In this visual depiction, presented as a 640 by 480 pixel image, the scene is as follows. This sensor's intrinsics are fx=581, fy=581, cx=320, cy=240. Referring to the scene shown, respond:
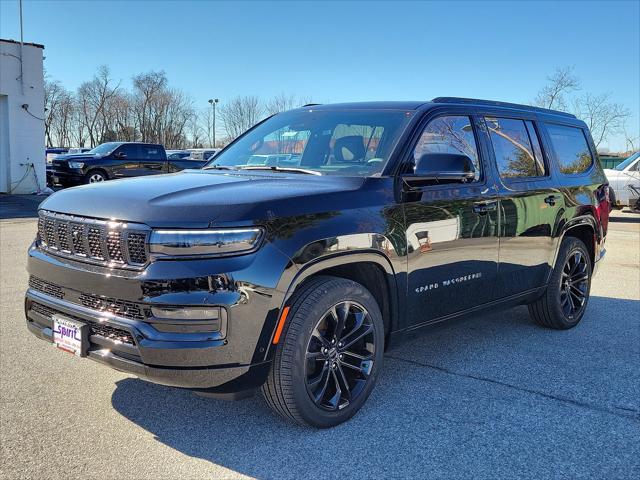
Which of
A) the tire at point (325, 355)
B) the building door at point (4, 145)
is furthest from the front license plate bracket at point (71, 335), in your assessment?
Answer: the building door at point (4, 145)

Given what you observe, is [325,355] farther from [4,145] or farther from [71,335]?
[4,145]

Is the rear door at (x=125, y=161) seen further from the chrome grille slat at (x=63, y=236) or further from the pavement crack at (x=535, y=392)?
the chrome grille slat at (x=63, y=236)

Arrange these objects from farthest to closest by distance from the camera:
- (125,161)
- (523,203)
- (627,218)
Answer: (125,161)
(627,218)
(523,203)

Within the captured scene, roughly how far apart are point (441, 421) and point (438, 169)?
1.56 meters

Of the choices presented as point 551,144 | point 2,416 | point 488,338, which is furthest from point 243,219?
point 551,144

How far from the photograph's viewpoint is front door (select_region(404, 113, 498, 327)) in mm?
3695

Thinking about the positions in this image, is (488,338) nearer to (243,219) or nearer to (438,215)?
(438,215)

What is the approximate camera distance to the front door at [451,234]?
3695 millimetres

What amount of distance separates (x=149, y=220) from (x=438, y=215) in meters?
1.89

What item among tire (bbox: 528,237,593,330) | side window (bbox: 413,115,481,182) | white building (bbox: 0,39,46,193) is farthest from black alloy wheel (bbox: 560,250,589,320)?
white building (bbox: 0,39,46,193)

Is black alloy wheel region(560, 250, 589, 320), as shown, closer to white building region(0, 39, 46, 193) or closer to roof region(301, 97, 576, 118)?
roof region(301, 97, 576, 118)

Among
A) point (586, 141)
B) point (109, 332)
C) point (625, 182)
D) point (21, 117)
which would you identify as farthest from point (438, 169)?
point (21, 117)

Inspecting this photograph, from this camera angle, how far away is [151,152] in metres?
21.0

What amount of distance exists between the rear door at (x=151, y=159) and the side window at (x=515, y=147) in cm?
1758
